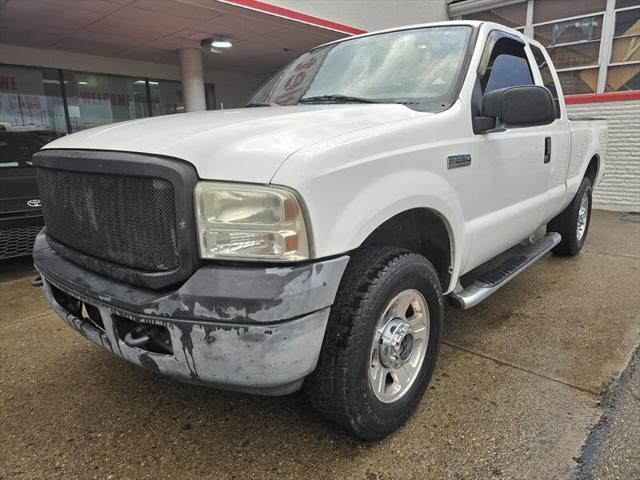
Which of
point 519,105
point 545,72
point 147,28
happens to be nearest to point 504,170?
point 519,105

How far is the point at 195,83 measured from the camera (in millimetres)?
9461

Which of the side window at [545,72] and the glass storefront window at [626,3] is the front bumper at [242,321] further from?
the glass storefront window at [626,3]

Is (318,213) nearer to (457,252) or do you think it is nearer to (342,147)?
(342,147)

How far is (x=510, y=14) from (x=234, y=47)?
5.75 meters

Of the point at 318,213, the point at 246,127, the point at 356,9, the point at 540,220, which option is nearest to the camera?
the point at 318,213

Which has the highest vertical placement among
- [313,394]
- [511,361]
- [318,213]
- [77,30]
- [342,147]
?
[77,30]

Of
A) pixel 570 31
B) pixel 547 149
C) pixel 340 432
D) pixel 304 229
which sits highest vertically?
pixel 570 31

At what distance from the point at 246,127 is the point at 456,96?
127cm

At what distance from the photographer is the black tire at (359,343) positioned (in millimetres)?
1869

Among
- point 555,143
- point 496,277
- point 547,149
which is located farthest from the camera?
point 555,143

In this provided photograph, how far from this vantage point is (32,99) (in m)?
8.80

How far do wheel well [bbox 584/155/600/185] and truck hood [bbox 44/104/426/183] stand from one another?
377 cm

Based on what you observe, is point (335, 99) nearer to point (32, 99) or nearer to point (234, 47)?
point (234, 47)

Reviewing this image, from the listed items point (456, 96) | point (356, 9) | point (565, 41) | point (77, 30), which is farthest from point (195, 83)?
point (456, 96)
